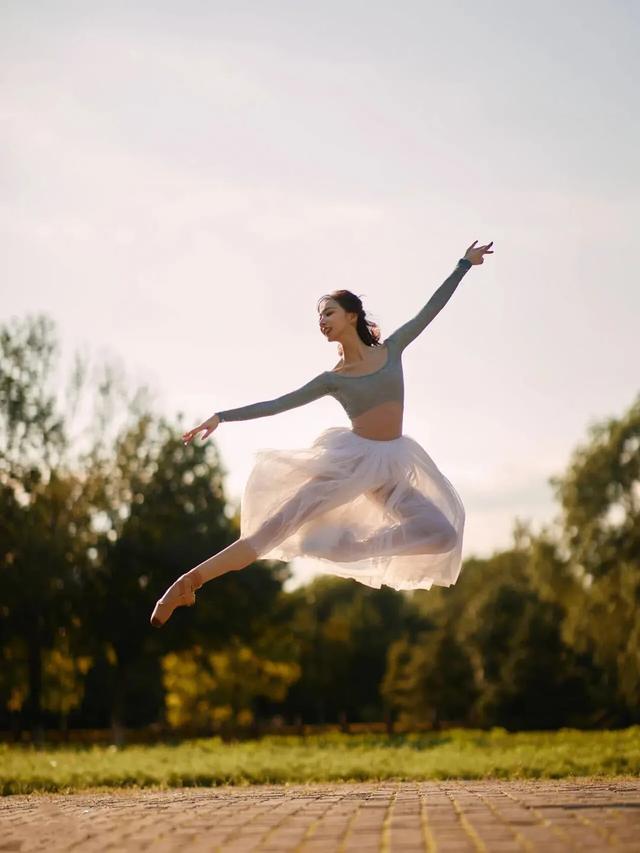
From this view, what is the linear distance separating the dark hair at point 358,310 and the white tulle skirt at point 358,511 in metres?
0.76

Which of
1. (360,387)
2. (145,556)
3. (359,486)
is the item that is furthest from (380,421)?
(145,556)

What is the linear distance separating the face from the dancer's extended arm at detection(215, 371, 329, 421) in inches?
13.9

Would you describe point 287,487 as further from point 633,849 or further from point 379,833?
point 633,849

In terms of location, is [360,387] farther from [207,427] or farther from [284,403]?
[207,427]

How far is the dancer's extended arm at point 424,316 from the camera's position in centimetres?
958

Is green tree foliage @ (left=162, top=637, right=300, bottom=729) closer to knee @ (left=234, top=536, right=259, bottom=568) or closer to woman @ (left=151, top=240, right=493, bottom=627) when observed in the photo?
woman @ (left=151, top=240, right=493, bottom=627)

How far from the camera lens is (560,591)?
1529 inches

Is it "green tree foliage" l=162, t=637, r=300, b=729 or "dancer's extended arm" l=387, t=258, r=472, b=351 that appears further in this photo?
"green tree foliage" l=162, t=637, r=300, b=729

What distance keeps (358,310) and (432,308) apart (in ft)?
1.98

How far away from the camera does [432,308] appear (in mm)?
9672

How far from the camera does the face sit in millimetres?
9453

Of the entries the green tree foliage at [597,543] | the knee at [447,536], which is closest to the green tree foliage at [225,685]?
the green tree foliage at [597,543]

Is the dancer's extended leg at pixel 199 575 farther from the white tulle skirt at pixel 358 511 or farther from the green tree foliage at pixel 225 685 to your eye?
the green tree foliage at pixel 225 685

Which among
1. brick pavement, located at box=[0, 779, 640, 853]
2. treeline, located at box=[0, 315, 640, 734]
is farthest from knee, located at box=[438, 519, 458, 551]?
treeline, located at box=[0, 315, 640, 734]
